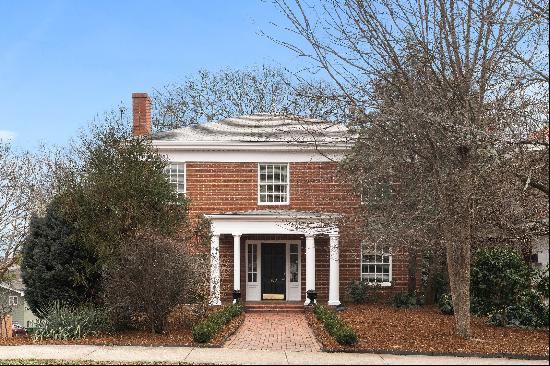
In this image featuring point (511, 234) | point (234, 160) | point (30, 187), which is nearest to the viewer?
point (511, 234)

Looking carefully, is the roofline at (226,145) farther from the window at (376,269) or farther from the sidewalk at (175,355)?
the sidewalk at (175,355)

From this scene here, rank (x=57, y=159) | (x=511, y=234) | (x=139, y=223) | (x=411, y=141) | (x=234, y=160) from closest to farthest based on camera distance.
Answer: (x=411, y=141), (x=511, y=234), (x=139, y=223), (x=234, y=160), (x=57, y=159)

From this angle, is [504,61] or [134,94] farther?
[134,94]

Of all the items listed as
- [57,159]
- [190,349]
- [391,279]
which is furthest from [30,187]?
[190,349]

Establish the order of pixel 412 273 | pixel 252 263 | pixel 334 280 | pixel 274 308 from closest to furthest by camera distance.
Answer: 1. pixel 274 308
2. pixel 334 280
3. pixel 412 273
4. pixel 252 263

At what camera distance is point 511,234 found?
18.9 meters

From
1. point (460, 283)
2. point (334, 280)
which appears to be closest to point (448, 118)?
point (460, 283)

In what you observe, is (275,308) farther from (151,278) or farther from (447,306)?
(151,278)

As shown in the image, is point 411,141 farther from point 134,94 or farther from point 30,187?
point 30,187

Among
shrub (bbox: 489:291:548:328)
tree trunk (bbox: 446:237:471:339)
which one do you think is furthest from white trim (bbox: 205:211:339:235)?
tree trunk (bbox: 446:237:471:339)

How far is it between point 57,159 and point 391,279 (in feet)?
77.5

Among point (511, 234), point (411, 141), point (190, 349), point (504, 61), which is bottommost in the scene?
point (190, 349)

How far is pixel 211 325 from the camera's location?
728 inches

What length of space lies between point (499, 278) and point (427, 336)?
546cm
